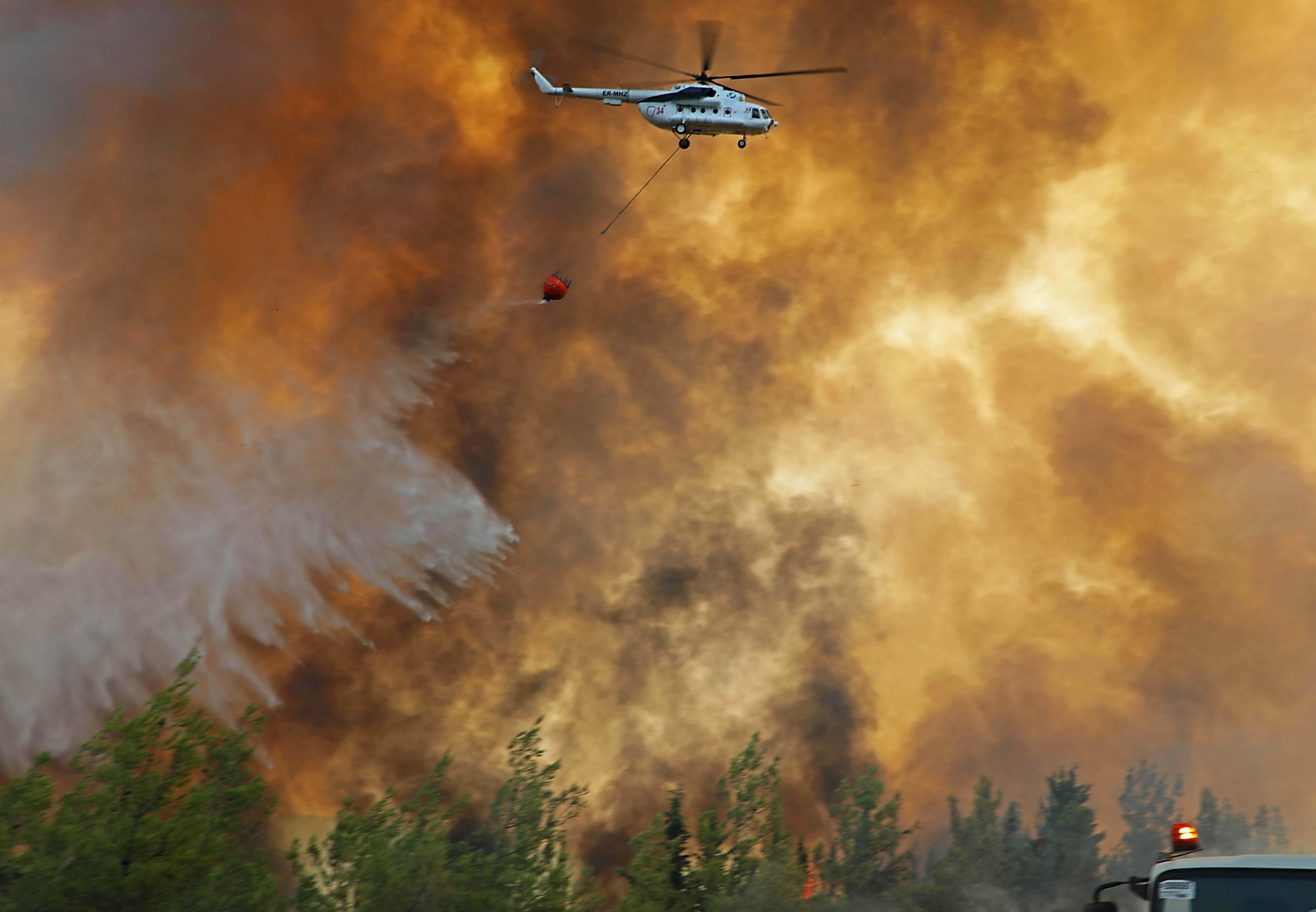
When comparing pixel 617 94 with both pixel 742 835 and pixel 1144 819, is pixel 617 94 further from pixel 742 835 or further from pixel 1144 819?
pixel 1144 819

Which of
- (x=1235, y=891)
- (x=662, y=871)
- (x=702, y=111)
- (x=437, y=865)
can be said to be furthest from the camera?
(x=662, y=871)

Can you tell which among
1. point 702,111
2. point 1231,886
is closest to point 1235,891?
point 1231,886

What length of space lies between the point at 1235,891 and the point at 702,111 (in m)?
43.6

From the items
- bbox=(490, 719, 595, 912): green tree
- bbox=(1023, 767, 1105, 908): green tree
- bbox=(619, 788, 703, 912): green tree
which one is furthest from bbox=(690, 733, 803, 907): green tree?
bbox=(1023, 767, 1105, 908): green tree

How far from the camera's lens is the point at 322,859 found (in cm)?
4572

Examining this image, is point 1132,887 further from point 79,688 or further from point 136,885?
point 79,688

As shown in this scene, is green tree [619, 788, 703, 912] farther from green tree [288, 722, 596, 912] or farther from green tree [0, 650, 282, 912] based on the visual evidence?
green tree [0, 650, 282, 912]

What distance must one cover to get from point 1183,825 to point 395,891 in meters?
36.7

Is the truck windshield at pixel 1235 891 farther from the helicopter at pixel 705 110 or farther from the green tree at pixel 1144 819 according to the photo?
the green tree at pixel 1144 819

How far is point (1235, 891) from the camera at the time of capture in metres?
13.4

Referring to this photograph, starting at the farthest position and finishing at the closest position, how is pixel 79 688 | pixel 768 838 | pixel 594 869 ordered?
pixel 594 869 < pixel 79 688 < pixel 768 838

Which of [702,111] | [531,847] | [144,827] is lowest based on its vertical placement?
[144,827]

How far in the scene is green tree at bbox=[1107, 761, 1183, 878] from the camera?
285 ft

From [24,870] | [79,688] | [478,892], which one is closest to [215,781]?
[24,870]
